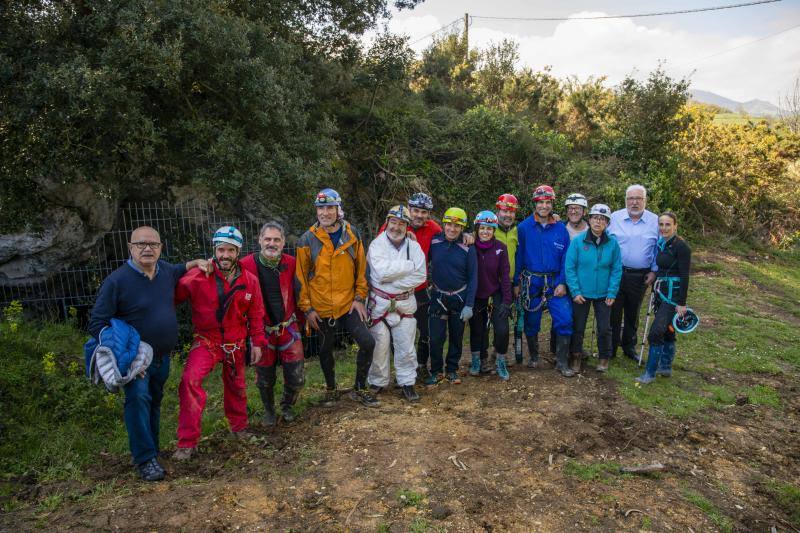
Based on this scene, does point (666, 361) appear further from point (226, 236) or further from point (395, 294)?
→ point (226, 236)

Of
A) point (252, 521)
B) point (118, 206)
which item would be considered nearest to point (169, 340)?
point (252, 521)

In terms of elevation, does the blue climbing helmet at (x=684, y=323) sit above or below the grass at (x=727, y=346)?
above

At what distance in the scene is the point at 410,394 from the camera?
5727mm

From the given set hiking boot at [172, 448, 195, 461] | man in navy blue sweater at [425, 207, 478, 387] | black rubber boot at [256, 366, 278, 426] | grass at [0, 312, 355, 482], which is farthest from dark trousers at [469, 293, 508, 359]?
hiking boot at [172, 448, 195, 461]

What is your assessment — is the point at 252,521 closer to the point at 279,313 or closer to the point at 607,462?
the point at 279,313

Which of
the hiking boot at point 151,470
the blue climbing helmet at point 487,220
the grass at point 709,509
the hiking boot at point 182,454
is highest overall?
the blue climbing helmet at point 487,220

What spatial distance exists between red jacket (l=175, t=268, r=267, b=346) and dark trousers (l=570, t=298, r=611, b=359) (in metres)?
3.81

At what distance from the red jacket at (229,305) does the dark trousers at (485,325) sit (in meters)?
2.70

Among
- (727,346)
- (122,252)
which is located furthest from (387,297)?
(122,252)

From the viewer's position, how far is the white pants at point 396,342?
559 centimetres

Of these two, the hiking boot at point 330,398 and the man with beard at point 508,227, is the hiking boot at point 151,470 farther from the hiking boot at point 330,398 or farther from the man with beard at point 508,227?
the man with beard at point 508,227

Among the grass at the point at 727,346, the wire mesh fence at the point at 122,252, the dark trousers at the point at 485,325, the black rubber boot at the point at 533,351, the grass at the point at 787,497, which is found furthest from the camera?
the wire mesh fence at the point at 122,252

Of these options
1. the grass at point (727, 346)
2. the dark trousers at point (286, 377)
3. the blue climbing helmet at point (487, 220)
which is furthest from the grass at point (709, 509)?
the dark trousers at point (286, 377)

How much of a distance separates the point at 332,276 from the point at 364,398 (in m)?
1.43
